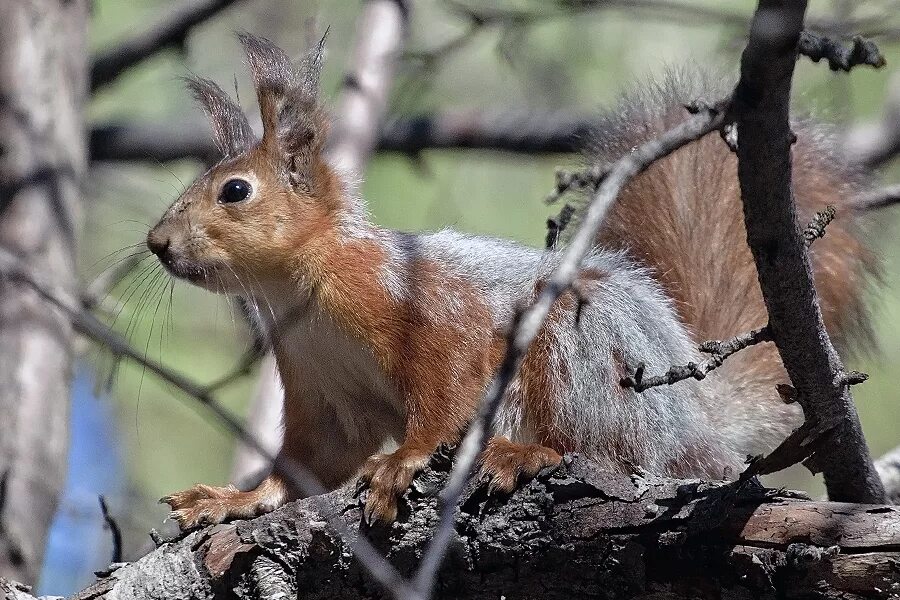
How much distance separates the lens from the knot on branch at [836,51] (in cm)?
151

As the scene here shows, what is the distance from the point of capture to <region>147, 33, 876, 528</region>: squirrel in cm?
274

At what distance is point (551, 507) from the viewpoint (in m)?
2.24

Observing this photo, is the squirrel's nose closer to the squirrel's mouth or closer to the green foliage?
the squirrel's mouth

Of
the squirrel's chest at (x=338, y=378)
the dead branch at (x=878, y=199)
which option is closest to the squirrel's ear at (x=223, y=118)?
the squirrel's chest at (x=338, y=378)

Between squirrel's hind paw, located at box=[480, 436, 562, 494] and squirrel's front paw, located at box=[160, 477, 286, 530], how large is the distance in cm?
71

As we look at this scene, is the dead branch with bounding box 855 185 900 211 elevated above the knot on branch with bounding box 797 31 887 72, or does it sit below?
above

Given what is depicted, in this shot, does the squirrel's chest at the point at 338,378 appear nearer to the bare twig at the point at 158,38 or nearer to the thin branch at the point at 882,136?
the bare twig at the point at 158,38

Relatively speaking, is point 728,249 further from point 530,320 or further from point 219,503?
point 530,320

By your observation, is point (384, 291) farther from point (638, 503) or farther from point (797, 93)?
point (797, 93)

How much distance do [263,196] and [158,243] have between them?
1.07ft

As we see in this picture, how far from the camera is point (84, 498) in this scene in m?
3.74

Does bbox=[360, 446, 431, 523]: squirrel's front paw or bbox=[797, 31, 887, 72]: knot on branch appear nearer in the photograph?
bbox=[797, 31, 887, 72]: knot on branch

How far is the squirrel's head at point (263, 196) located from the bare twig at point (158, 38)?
4.90 ft

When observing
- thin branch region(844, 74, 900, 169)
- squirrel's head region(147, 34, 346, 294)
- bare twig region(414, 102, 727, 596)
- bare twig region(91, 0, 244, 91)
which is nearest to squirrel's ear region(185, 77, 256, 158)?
squirrel's head region(147, 34, 346, 294)
